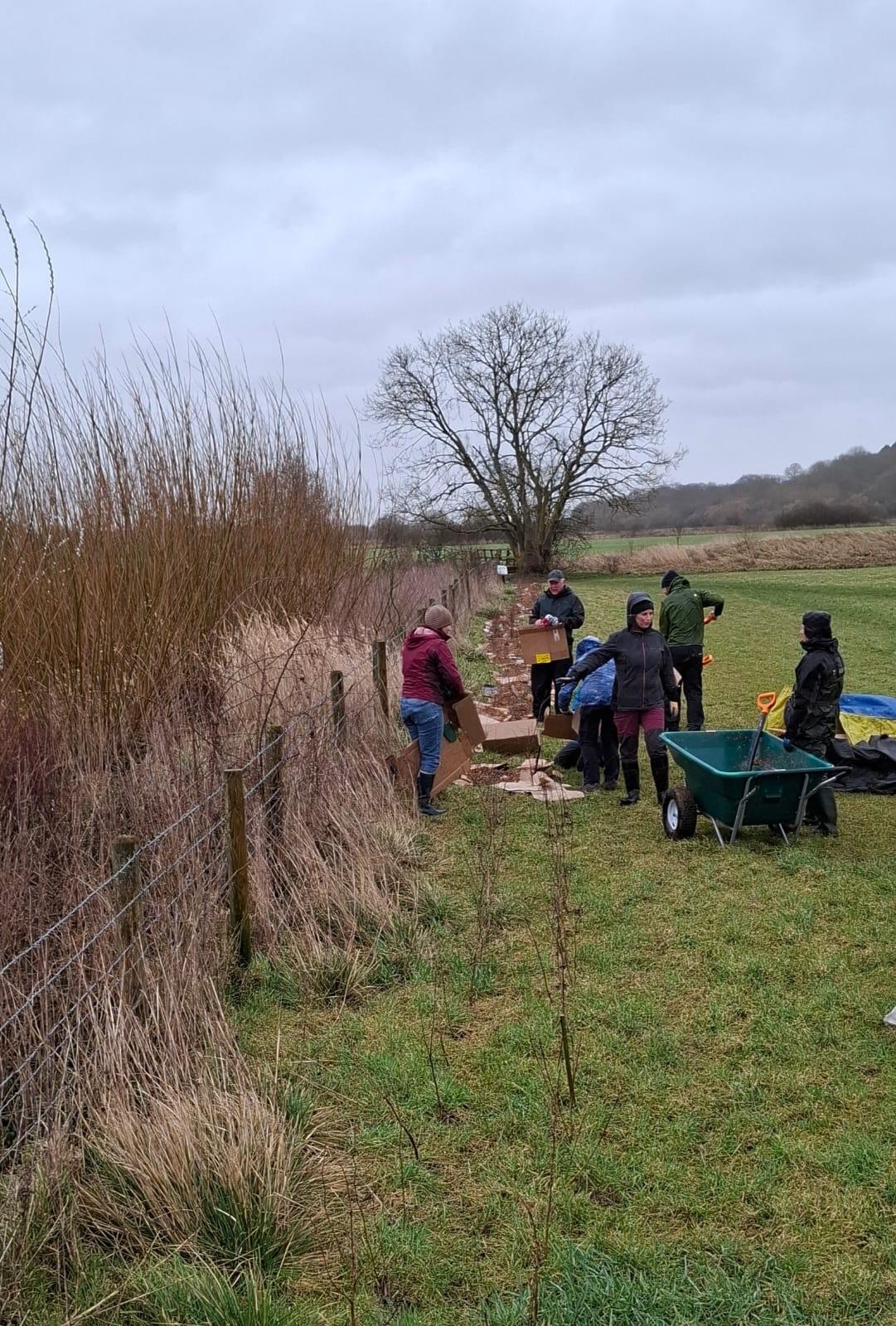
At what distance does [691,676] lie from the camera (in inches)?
356

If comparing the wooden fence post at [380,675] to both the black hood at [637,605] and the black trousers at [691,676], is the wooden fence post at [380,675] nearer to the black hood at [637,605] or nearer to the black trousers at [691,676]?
the black hood at [637,605]

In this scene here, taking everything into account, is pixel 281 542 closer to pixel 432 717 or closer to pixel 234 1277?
pixel 432 717

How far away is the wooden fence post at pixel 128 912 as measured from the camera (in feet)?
10.9

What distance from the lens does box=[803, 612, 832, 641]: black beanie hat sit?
609 cm

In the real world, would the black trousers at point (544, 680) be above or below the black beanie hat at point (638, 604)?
below

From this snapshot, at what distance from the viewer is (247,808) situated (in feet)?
16.0

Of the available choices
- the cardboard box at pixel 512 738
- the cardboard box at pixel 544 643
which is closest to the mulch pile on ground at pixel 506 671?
the cardboard box at pixel 544 643

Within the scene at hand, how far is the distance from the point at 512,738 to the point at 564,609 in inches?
64.2

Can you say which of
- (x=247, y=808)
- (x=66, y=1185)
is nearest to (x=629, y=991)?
(x=247, y=808)

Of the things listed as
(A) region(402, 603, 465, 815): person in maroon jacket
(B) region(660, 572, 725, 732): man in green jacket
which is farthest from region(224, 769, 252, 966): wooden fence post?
(B) region(660, 572, 725, 732): man in green jacket

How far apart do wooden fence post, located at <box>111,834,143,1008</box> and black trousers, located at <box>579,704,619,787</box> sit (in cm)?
478

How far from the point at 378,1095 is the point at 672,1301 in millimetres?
1281

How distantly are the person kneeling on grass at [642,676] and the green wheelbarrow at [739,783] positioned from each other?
0.44 meters

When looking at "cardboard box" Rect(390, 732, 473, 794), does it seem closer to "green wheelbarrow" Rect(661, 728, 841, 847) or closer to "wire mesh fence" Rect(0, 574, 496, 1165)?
"wire mesh fence" Rect(0, 574, 496, 1165)
